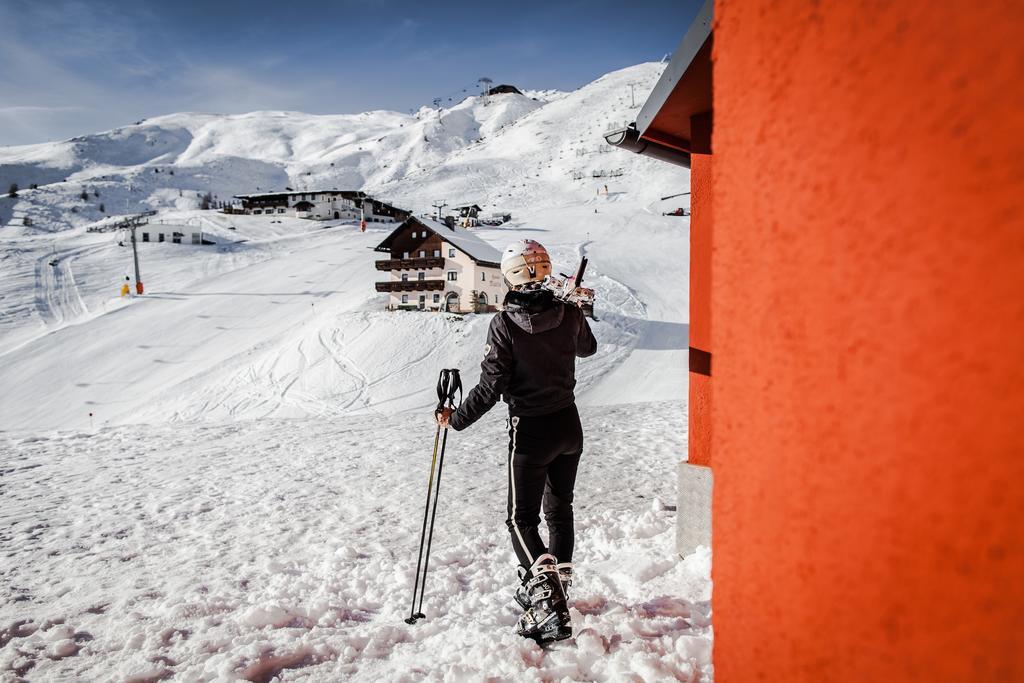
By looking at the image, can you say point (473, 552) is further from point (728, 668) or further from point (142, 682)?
point (728, 668)

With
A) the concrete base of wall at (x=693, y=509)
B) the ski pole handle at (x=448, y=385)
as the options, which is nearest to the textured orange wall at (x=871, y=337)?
the ski pole handle at (x=448, y=385)

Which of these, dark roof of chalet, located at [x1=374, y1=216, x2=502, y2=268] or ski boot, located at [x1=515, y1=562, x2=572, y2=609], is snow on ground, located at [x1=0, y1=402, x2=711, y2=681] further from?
dark roof of chalet, located at [x1=374, y1=216, x2=502, y2=268]

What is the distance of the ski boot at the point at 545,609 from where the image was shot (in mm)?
3027

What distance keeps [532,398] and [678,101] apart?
2.60 m

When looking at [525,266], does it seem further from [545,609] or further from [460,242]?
[460,242]

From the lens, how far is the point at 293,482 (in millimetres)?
6715

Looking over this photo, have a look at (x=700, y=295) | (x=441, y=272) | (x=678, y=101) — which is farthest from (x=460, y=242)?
(x=700, y=295)

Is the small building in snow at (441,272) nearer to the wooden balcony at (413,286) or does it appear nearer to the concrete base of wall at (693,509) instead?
the wooden balcony at (413,286)

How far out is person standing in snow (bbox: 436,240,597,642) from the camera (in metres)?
3.23

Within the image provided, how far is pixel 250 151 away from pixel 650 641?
17524cm

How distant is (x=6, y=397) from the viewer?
59.1 ft

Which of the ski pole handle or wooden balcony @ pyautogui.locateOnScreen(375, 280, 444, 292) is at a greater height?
the ski pole handle

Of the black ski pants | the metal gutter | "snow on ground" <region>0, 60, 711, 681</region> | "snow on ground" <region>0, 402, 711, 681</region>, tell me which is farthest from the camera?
the metal gutter

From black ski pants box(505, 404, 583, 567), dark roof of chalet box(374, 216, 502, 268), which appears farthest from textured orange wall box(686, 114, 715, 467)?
dark roof of chalet box(374, 216, 502, 268)
